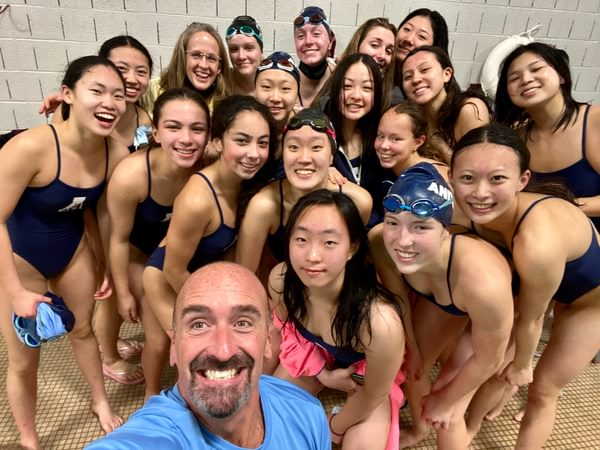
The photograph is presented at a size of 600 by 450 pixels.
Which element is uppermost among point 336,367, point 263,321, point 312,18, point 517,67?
point 312,18

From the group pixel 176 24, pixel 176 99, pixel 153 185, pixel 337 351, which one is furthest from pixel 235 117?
pixel 176 24

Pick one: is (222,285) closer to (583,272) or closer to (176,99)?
(176,99)

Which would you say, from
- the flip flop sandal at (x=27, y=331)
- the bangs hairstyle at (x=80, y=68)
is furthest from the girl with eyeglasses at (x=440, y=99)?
the flip flop sandal at (x=27, y=331)

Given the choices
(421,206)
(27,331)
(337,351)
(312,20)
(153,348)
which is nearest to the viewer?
(421,206)

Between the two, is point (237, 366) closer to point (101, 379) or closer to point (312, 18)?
point (101, 379)

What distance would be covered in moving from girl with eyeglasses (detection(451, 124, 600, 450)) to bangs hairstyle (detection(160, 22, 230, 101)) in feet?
5.56

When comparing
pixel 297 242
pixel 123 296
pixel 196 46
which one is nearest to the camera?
pixel 297 242

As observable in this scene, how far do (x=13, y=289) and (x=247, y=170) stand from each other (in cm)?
114

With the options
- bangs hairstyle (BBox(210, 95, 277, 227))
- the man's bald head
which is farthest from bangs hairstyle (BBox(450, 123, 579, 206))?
the man's bald head

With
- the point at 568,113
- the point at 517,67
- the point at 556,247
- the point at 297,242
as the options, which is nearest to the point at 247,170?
the point at 297,242

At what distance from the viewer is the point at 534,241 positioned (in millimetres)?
1480

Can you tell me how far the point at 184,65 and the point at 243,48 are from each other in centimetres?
42

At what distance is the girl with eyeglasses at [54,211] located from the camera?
169 centimetres

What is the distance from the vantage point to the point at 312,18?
2.75 meters
